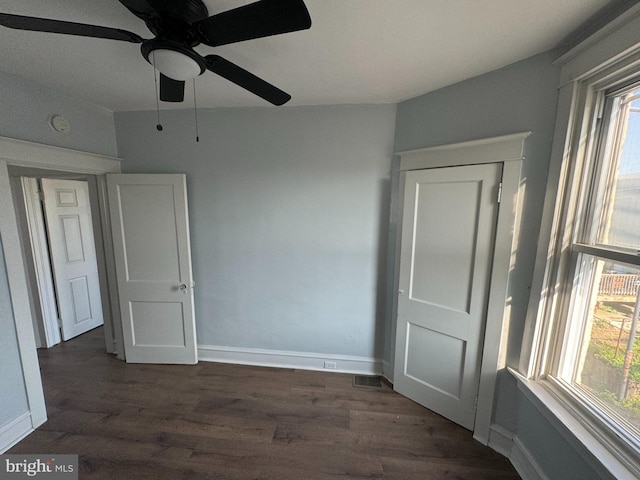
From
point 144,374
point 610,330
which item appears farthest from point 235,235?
point 610,330

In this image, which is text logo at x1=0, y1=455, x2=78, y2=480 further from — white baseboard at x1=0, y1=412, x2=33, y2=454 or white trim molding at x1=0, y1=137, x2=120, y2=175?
white trim molding at x1=0, y1=137, x2=120, y2=175

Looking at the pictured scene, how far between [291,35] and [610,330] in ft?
7.03

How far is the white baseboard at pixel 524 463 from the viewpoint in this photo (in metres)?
1.39


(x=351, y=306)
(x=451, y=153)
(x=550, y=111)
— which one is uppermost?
(x=550, y=111)

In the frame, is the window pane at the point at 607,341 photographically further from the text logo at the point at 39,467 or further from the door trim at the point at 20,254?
the door trim at the point at 20,254

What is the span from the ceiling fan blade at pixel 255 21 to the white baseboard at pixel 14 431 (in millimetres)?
2685

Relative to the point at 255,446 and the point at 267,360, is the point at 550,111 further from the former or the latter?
the point at 267,360

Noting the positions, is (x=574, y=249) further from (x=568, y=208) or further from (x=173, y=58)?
(x=173, y=58)

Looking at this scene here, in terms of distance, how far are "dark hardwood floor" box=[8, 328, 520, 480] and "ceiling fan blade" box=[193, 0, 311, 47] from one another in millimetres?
2230

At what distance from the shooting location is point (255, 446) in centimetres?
166

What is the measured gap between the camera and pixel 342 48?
1376 millimetres

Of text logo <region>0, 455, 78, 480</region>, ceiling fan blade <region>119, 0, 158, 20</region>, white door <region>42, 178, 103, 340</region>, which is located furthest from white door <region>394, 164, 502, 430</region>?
white door <region>42, 178, 103, 340</region>

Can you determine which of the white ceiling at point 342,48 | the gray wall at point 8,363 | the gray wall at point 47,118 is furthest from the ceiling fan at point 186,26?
the gray wall at point 8,363

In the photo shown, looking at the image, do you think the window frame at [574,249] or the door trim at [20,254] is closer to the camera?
the window frame at [574,249]
